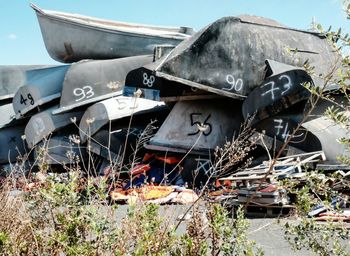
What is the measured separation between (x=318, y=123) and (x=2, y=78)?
8512 millimetres

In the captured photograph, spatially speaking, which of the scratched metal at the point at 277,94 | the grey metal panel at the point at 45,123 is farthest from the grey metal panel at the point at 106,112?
the scratched metal at the point at 277,94

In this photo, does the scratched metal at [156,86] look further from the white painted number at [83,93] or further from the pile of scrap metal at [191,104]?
the white painted number at [83,93]

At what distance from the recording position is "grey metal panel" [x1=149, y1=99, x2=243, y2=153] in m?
7.63

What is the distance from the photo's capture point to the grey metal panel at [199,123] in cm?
763

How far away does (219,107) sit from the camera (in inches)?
310

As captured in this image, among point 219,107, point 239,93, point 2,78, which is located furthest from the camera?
point 2,78

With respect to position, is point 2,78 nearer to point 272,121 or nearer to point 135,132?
point 135,132

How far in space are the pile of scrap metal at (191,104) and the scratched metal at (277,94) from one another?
1cm

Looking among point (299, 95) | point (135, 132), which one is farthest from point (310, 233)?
point (135, 132)

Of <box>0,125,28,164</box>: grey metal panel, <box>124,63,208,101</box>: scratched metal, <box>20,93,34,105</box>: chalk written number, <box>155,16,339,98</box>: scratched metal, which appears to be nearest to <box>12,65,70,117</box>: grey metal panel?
<box>20,93,34,105</box>: chalk written number

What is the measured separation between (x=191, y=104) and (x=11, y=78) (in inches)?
234

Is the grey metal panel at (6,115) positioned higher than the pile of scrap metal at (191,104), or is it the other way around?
the pile of scrap metal at (191,104)

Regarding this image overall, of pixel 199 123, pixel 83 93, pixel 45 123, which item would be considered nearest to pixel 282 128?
pixel 199 123

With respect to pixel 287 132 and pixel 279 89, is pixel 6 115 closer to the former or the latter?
pixel 279 89
